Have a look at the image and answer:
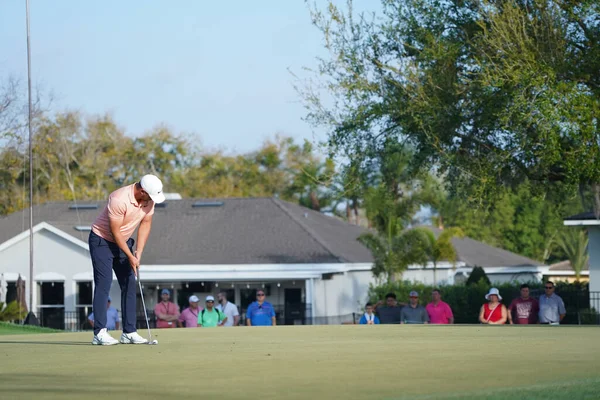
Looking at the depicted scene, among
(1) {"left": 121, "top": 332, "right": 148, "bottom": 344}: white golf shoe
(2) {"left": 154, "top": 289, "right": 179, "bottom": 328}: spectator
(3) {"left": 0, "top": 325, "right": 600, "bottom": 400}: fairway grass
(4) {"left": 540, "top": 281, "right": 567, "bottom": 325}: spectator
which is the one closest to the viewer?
(3) {"left": 0, "top": 325, "right": 600, "bottom": 400}: fairway grass

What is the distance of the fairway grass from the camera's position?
18.1 feet

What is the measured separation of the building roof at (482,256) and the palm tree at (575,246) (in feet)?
24.3

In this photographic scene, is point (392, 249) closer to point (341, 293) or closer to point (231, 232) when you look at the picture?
point (341, 293)

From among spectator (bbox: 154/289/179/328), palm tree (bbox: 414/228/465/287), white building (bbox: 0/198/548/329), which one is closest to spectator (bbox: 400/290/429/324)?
spectator (bbox: 154/289/179/328)

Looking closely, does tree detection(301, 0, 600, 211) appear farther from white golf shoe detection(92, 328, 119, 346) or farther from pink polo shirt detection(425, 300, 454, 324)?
white golf shoe detection(92, 328, 119, 346)

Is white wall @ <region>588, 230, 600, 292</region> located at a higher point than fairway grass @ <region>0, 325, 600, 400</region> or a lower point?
higher

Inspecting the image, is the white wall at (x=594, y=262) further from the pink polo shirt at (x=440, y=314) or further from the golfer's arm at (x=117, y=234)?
Answer: the golfer's arm at (x=117, y=234)

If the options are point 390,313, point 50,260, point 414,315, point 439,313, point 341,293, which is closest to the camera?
point 414,315

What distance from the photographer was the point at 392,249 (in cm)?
3953

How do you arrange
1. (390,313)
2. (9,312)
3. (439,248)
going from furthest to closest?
(439,248)
(9,312)
(390,313)

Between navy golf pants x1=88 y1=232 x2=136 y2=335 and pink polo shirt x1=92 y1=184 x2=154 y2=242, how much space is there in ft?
0.34

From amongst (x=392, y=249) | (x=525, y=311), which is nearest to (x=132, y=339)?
(x=525, y=311)

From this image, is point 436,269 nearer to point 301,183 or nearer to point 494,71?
point 301,183

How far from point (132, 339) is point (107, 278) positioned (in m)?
0.65
